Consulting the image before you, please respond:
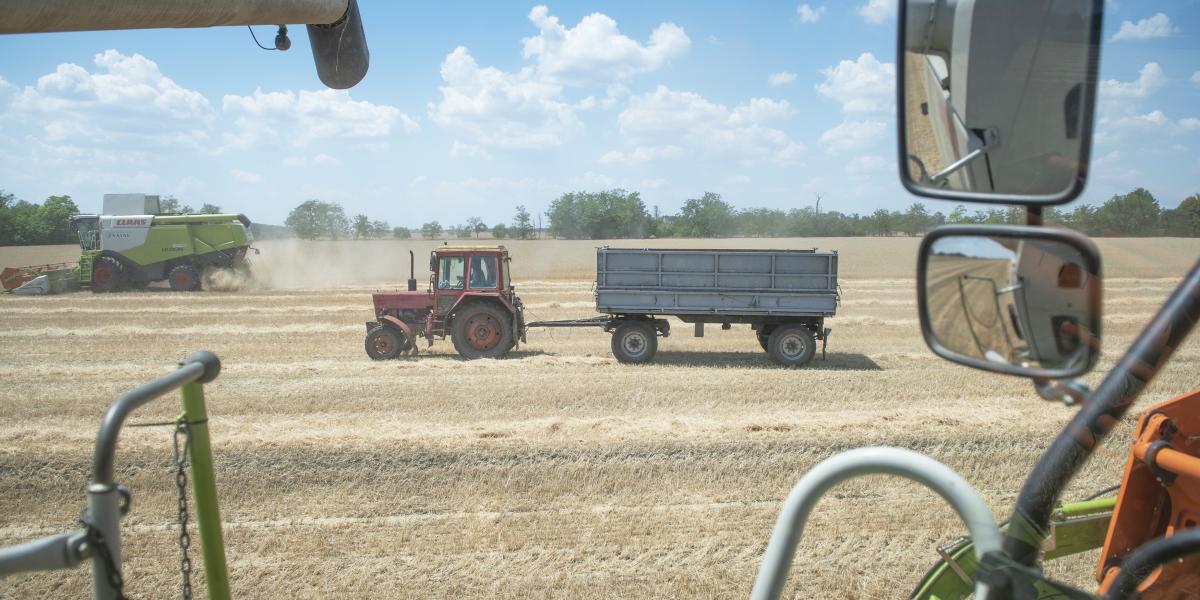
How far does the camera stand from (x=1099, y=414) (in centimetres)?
143

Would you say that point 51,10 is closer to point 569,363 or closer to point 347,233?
point 569,363

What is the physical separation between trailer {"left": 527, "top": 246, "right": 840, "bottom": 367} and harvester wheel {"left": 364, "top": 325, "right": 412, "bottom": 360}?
305cm

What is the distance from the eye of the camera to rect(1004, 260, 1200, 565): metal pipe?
4.45ft

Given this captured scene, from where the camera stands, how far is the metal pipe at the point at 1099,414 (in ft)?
4.45

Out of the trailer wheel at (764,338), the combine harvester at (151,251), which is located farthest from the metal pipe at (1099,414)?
the combine harvester at (151,251)

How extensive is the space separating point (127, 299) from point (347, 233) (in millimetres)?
32175

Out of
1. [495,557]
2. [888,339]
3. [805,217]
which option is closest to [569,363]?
[888,339]

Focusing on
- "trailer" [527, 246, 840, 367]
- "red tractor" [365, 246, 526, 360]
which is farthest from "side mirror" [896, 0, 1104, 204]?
"red tractor" [365, 246, 526, 360]

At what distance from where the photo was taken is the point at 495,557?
4949mm

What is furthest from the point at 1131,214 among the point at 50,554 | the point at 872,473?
the point at 50,554

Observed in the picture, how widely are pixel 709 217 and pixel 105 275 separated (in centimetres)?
2995

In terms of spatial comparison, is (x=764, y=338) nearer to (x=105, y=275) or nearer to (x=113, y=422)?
(x=113, y=422)

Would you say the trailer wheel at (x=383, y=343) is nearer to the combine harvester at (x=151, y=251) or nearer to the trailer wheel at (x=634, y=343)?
the trailer wheel at (x=634, y=343)

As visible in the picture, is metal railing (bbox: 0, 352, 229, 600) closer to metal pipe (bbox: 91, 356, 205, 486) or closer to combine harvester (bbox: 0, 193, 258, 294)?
metal pipe (bbox: 91, 356, 205, 486)
